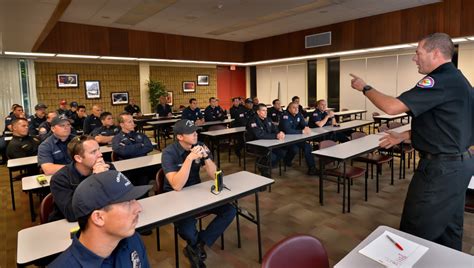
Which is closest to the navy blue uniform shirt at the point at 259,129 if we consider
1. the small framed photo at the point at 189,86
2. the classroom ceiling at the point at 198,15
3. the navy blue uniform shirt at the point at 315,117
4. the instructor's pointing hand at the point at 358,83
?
the navy blue uniform shirt at the point at 315,117

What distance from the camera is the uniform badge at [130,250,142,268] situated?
1542 millimetres

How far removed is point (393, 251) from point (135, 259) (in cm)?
132

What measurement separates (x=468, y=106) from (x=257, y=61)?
10.6 meters

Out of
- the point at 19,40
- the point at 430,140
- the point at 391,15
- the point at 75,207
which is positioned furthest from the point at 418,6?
the point at 19,40

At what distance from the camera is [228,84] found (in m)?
14.7

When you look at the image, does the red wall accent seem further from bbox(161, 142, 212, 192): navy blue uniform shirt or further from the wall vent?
bbox(161, 142, 212, 192): navy blue uniform shirt

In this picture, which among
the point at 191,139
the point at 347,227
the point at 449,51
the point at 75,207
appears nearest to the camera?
the point at 75,207

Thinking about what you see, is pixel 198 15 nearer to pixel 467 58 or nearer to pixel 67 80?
pixel 67 80

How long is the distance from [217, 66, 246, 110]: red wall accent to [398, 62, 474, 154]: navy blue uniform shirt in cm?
1277

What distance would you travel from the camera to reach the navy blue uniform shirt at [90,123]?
7047 mm

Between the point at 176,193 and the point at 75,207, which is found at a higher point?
the point at 75,207

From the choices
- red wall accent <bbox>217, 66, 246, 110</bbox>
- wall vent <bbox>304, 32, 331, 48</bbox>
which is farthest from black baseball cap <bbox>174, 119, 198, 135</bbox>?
red wall accent <bbox>217, 66, 246, 110</bbox>

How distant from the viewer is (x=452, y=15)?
7293 mm

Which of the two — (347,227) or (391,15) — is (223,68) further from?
(347,227)
